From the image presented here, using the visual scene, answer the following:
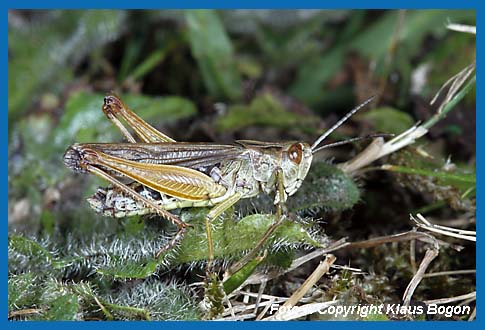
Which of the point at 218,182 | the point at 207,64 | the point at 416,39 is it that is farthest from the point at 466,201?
the point at 207,64

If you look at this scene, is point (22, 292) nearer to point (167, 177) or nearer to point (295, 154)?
point (167, 177)

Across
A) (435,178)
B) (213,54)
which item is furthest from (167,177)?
(213,54)

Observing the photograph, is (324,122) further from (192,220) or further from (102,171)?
(102,171)

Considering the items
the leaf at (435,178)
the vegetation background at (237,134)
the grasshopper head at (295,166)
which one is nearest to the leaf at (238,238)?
the vegetation background at (237,134)

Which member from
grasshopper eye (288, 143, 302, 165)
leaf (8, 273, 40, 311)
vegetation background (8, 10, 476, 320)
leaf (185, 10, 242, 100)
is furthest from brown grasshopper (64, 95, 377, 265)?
leaf (185, 10, 242, 100)

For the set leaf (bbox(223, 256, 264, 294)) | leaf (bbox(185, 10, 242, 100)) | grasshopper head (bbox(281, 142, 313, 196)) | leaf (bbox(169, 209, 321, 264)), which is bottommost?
leaf (bbox(223, 256, 264, 294))

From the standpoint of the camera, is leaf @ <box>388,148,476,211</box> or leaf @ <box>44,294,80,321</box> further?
leaf @ <box>388,148,476,211</box>

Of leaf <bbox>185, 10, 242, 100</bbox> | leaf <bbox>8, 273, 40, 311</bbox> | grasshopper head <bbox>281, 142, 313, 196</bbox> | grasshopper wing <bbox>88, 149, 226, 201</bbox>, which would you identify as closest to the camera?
leaf <bbox>8, 273, 40, 311</bbox>

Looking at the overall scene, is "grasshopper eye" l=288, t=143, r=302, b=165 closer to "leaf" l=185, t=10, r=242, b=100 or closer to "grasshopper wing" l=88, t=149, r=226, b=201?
"grasshopper wing" l=88, t=149, r=226, b=201
